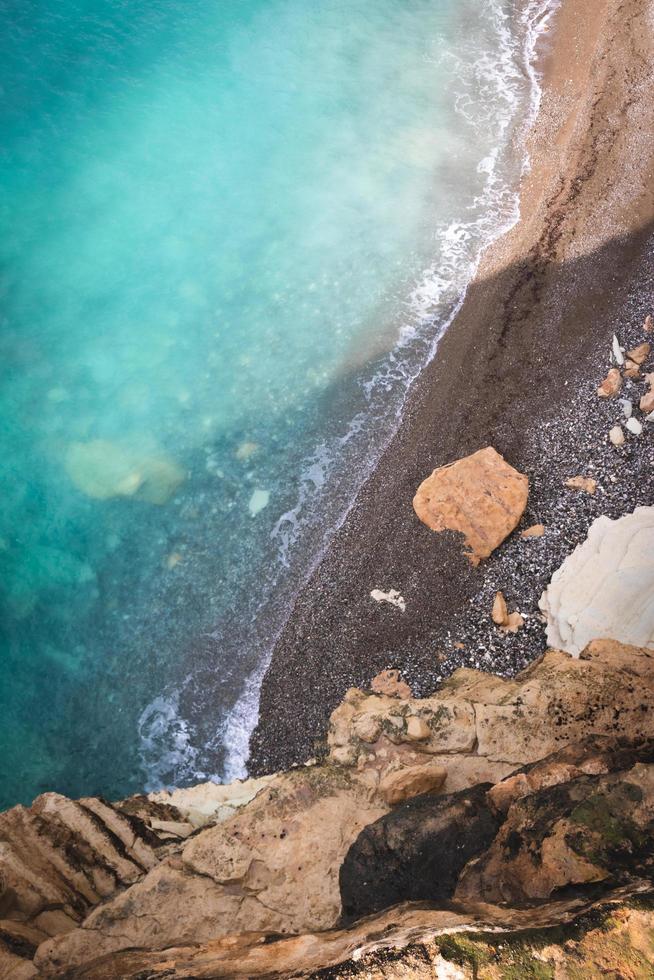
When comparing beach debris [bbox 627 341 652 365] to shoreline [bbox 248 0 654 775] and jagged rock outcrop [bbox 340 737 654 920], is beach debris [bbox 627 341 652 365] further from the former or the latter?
jagged rock outcrop [bbox 340 737 654 920]

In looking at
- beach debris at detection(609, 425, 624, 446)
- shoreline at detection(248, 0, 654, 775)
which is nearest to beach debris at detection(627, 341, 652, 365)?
shoreline at detection(248, 0, 654, 775)

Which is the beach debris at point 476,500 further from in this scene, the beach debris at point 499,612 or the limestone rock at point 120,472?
the limestone rock at point 120,472

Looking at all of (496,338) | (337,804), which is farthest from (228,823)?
(496,338)

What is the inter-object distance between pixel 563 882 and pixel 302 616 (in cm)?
841

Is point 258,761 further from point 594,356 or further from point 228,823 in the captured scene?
Answer: point 594,356

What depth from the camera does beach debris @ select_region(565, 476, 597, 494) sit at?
12.0 metres

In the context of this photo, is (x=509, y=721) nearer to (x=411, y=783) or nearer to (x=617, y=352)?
(x=411, y=783)

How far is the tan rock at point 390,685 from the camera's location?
1125cm

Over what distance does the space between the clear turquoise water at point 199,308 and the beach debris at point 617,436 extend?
17.6ft

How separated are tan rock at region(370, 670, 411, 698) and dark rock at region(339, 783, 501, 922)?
164 inches

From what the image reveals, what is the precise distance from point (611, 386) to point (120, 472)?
12574 millimetres

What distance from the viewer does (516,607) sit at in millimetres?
11336

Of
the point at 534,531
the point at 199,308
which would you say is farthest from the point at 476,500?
the point at 199,308

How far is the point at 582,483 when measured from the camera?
12.1 metres
